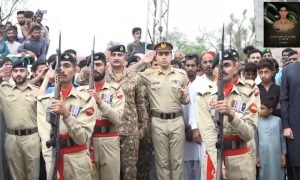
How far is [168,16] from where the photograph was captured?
14867 millimetres

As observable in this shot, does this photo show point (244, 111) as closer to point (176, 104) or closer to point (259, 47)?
point (176, 104)

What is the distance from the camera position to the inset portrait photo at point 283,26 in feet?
35.7

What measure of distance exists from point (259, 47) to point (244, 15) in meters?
32.7

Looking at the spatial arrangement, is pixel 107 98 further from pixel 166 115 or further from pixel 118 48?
pixel 166 115

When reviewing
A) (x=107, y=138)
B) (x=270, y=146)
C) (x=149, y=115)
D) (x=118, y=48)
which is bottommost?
Answer: (x=270, y=146)

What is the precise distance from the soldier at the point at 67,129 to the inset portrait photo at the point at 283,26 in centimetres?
572

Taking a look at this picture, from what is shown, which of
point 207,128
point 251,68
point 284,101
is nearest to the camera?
point 207,128

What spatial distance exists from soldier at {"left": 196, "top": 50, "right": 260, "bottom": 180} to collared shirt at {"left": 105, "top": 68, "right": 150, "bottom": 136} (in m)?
1.70

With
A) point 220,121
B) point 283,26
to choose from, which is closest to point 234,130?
point 220,121

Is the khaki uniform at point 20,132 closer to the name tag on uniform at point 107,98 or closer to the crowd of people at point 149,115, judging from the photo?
the crowd of people at point 149,115

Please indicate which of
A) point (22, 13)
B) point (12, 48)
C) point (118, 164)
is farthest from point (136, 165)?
point (22, 13)

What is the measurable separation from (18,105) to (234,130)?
127 inches

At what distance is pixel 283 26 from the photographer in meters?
10.8

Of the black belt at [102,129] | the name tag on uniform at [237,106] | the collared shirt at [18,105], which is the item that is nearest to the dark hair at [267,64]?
the name tag on uniform at [237,106]
